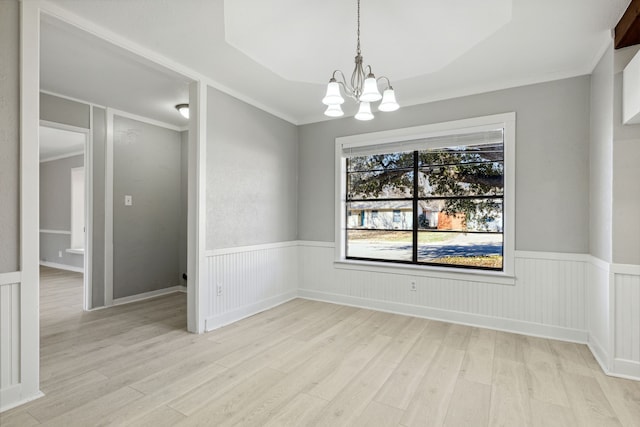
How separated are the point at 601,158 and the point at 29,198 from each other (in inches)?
167

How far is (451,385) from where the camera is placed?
2.30m

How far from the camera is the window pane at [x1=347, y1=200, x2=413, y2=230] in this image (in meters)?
4.06

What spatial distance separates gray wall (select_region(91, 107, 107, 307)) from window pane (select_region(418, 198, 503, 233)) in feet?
13.1

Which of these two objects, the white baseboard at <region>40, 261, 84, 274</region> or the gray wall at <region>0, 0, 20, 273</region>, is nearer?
the gray wall at <region>0, 0, 20, 273</region>

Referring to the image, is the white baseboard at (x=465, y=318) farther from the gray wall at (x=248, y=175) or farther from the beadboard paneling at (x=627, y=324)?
the gray wall at (x=248, y=175)

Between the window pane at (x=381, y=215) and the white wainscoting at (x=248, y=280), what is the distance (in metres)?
0.95

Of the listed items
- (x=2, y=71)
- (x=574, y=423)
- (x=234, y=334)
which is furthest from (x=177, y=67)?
(x=574, y=423)

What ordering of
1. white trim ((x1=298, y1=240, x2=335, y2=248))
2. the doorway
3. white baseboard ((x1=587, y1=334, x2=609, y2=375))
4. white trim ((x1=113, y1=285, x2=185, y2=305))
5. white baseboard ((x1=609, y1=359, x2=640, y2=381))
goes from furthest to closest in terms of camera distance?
the doorway
white trim ((x1=298, y1=240, x2=335, y2=248))
white trim ((x1=113, y1=285, x2=185, y2=305))
white baseboard ((x1=587, y1=334, x2=609, y2=375))
white baseboard ((x1=609, y1=359, x2=640, y2=381))

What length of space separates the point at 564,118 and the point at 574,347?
6.96 ft

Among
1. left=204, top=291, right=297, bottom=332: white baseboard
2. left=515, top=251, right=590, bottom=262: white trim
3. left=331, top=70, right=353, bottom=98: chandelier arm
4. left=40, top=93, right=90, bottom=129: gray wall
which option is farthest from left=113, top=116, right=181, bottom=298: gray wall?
left=515, top=251, right=590, bottom=262: white trim

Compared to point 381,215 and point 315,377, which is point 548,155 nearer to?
point 381,215

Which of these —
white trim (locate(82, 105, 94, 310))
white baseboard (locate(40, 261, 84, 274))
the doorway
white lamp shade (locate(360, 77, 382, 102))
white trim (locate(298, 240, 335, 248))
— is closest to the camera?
white lamp shade (locate(360, 77, 382, 102))

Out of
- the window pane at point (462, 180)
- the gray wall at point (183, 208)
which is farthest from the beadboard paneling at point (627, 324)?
the gray wall at point (183, 208)

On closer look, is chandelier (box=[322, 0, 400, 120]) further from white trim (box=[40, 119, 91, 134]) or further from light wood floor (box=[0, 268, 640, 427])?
white trim (box=[40, 119, 91, 134])
